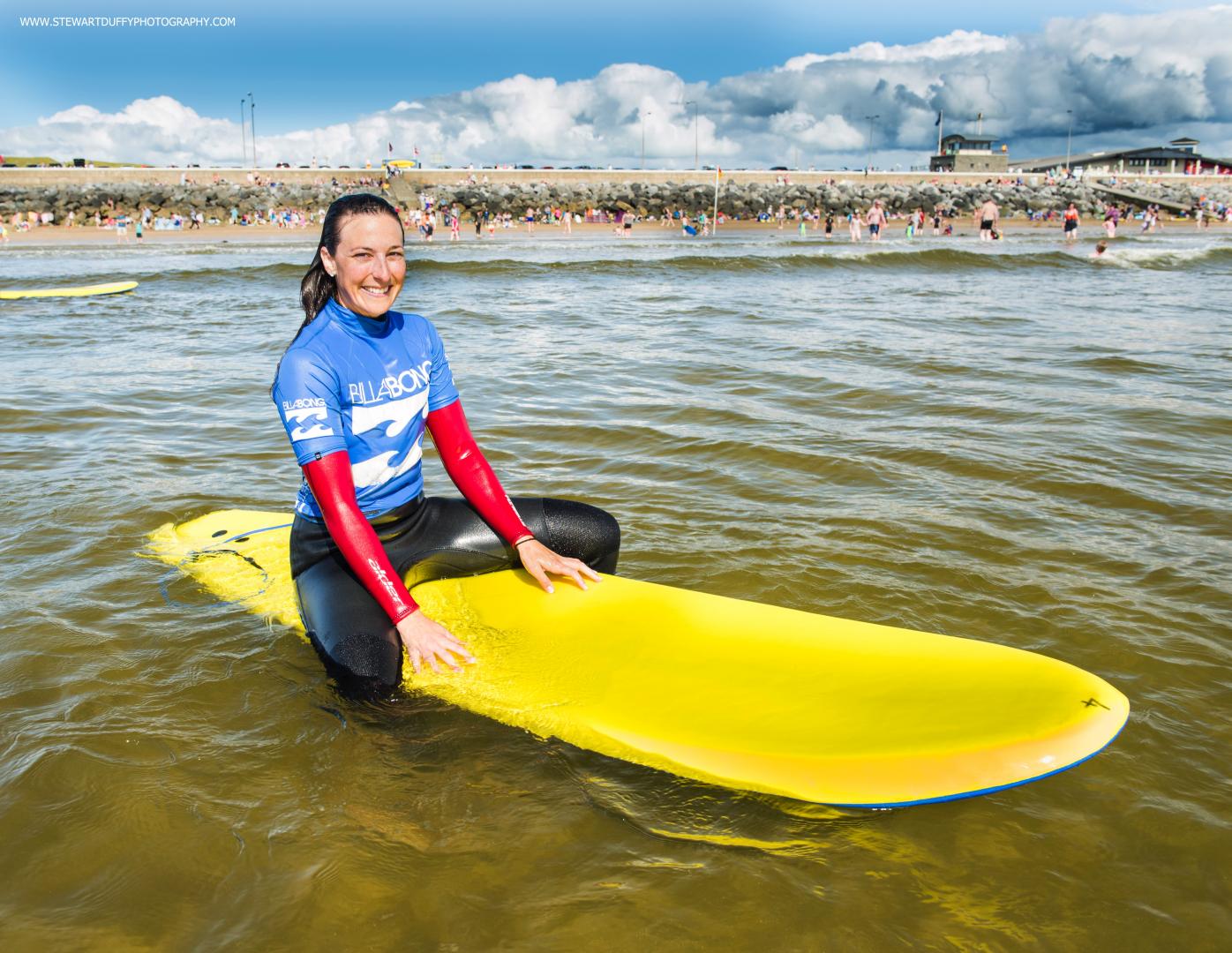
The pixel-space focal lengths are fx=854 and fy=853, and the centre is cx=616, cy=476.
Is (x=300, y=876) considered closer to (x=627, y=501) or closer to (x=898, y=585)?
(x=898, y=585)

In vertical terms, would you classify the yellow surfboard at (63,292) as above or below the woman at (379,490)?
above

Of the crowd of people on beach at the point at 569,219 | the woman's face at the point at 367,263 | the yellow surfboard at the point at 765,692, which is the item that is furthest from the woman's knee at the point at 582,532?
the crowd of people on beach at the point at 569,219

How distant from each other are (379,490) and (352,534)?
14.6 inches

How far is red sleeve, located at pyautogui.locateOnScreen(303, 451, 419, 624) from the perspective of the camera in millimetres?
2638

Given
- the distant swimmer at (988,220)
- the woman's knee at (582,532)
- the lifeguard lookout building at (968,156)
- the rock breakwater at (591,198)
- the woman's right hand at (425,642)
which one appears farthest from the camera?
the lifeguard lookout building at (968,156)

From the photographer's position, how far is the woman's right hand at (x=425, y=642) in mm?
2635

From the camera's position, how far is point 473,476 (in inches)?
123

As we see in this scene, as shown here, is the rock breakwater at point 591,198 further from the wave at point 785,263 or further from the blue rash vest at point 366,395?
the blue rash vest at point 366,395

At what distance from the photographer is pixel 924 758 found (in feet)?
7.10

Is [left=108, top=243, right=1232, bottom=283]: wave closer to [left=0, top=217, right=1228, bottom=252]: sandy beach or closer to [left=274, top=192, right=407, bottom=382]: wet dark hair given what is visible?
[left=0, top=217, right=1228, bottom=252]: sandy beach

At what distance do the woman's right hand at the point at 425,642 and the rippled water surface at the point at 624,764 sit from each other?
258 mm

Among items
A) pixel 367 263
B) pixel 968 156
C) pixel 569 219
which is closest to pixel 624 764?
pixel 367 263

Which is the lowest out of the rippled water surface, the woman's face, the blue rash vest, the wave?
the rippled water surface

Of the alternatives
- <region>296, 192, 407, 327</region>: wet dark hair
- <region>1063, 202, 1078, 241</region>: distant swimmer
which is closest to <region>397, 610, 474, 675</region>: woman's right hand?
<region>296, 192, 407, 327</region>: wet dark hair
